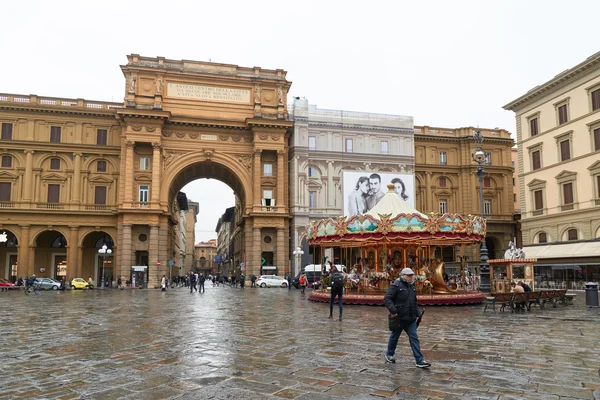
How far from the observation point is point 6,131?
4184 cm

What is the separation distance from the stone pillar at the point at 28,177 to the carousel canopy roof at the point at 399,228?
30.2 metres

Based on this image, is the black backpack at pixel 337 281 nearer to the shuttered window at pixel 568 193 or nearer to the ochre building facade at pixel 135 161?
the ochre building facade at pixel 135 161

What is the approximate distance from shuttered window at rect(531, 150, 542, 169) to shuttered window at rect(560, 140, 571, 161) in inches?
99.3

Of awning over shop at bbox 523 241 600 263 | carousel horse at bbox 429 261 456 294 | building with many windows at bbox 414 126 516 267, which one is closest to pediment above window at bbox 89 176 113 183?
building with many windows at bbox 414 126 516 267

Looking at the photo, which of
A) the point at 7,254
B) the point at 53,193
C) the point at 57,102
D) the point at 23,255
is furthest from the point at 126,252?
the point at 57,102

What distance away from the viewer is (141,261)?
44094mm

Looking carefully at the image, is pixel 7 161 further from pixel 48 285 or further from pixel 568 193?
pixel 568 193

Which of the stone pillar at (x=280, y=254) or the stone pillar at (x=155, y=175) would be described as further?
the stone pillar at (x=280, y=254)

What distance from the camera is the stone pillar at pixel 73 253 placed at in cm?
4169

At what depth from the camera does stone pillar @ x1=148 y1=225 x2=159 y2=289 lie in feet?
132

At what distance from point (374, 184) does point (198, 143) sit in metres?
16.9

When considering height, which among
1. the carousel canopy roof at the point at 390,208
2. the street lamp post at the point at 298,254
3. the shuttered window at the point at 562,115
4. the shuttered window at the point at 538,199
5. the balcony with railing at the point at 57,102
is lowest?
the street lamp post at the point at 298,254

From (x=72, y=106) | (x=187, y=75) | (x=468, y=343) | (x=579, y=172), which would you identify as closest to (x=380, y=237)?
(x=468, y=343)

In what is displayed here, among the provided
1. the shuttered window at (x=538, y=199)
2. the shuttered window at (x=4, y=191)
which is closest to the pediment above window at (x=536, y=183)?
the shuttered window at (x=538, y=199)
